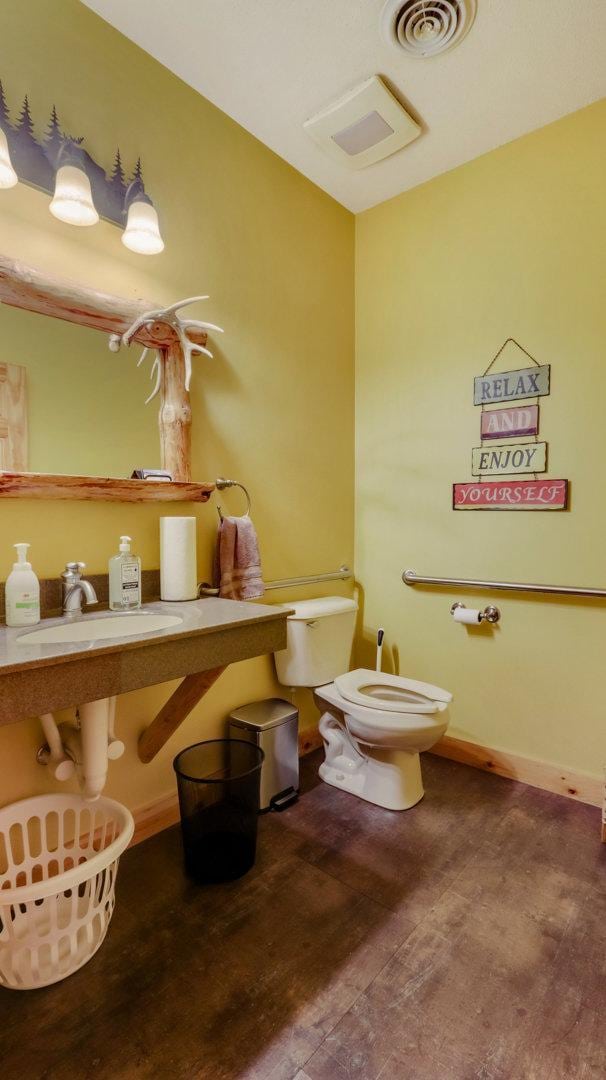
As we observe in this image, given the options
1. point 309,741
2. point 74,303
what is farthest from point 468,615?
point 74,303

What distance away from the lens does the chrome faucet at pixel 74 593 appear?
1.40 meters

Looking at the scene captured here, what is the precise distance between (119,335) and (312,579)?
4.20 feet

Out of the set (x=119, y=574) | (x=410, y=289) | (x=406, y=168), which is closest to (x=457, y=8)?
(x=406, y=168)

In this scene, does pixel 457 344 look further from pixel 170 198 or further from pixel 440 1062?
pixel 440 1062

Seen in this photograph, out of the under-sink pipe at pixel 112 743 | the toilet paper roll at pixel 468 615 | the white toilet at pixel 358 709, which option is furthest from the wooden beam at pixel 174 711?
the toilet paper roll at pixel 468 615

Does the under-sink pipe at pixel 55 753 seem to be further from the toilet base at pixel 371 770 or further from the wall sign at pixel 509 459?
the wall sign at pixel 509 459

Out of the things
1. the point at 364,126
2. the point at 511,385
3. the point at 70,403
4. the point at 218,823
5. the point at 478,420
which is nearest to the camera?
the point at 70,403

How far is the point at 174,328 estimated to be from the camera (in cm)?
166

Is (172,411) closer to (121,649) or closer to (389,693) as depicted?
(121,649)

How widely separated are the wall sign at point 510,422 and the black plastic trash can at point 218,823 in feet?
5.15

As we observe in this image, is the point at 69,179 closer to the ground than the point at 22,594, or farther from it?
farther from it

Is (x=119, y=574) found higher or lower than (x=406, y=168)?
lower

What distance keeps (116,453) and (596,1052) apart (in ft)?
6.17

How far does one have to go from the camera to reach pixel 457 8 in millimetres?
1523
